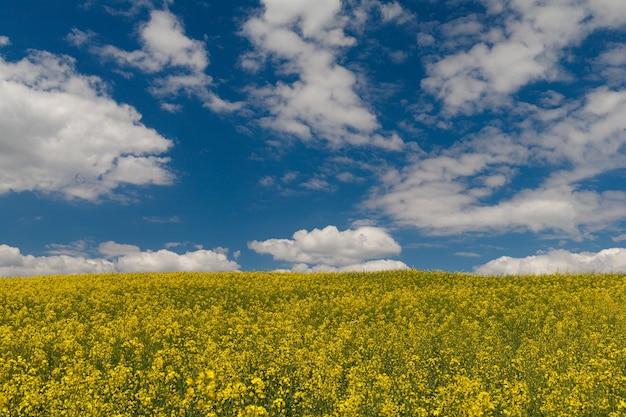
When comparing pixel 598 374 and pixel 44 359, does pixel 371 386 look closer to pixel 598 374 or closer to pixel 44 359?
pixel 598 374

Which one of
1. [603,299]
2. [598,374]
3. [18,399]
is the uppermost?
[603,299]

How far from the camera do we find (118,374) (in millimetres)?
11516

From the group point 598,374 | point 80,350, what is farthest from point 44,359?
point 598,374

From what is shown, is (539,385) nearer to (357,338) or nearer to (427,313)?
(357,338)

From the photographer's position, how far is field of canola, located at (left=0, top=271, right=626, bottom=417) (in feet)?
33.2

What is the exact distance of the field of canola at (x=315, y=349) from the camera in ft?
33.2

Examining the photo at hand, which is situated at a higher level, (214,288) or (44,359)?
(214,288)

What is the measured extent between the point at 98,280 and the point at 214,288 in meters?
11.1

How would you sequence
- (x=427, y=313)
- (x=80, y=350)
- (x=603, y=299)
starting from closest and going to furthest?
(x=80, y=350) < (x=427, y=313) < (x=603, y=299)

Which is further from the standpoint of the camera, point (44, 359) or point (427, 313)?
point (427, 313)

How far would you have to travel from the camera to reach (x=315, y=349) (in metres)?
15.8

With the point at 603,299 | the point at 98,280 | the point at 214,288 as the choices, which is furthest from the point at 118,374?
the point at 98,280

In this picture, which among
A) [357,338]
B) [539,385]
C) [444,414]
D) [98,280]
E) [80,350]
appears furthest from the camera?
[98,280]

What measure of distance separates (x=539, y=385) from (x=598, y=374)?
62.7 inches
